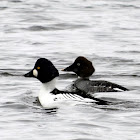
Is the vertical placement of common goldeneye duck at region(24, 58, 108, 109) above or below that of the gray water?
above

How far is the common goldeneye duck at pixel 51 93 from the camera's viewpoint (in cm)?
1462

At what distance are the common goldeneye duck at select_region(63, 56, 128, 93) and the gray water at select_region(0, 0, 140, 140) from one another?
179 mm

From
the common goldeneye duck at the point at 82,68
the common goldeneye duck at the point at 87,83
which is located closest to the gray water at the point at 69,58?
the common goldeneye duck at the point at 87,83

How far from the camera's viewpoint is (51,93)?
49.0ft

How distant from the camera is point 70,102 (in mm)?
14531

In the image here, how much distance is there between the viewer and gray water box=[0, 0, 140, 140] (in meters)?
12.9

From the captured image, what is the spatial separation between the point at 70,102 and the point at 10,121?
164 centimetres

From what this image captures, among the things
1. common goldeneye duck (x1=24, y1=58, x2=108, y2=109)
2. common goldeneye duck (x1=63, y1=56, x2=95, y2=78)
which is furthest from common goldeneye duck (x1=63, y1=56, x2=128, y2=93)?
common goldeneye duck (x1=24, y1=58, x2=108, y2=109)

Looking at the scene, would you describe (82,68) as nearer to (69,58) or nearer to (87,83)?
(87,83)

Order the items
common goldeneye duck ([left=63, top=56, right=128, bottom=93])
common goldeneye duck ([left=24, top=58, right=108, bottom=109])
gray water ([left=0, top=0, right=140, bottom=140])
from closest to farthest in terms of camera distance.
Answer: gray water ([left=0, top=0, right=140, bottom=140])
common goldeneye duck ([left=24, top=58, right=108, bottom=109])
common goldeneye duck ([left=63, top=56, right=128, bottom=93])

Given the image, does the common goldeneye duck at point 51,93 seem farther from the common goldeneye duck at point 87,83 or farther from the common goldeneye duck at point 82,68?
the common goldeneye duck at point 82,68

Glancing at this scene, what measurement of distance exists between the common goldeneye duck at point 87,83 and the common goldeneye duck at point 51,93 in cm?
158

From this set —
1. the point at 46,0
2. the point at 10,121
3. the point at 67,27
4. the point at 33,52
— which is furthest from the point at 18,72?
the point at 46,0

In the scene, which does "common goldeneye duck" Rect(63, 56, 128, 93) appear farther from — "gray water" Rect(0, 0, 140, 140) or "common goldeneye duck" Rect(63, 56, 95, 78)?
"gray water" Rect(0, 0, 140, 140)
